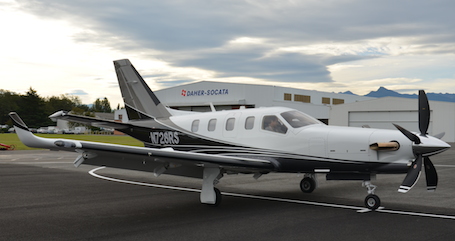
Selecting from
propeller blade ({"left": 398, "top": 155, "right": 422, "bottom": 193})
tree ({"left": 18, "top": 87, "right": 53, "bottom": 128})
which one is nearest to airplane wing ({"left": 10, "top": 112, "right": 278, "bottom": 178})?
propeller blade ({"left": 398, "top": 155, "right": 422, "bottom": 193})

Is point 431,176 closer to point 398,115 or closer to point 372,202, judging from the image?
point 372,202

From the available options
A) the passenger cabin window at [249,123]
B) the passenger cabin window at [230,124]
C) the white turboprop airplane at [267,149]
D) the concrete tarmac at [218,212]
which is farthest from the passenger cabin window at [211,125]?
the concrete tarmac at [218,212]

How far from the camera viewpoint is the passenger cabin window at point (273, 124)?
1060 centimetres

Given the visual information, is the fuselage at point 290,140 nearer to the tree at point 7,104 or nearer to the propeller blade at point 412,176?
the propeller blade at point 412,176

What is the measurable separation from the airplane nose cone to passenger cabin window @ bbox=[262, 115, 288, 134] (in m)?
3.12

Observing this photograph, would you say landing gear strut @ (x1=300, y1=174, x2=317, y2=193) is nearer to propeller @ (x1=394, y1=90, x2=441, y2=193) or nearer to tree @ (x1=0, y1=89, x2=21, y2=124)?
propeller @ (x1=394, y1=90, x2=441, y2=193)

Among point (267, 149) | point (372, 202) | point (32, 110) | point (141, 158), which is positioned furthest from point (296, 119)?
point (32, 110)

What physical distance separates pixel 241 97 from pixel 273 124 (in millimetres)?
51132

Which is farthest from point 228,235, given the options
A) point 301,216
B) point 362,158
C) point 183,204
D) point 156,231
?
point 362,158

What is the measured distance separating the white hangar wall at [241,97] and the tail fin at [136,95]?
45495 mm

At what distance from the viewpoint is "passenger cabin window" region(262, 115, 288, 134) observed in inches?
417

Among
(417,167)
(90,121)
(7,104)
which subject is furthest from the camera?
(7,104)

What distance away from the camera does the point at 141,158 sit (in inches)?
340

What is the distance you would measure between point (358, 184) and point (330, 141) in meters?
4.88
